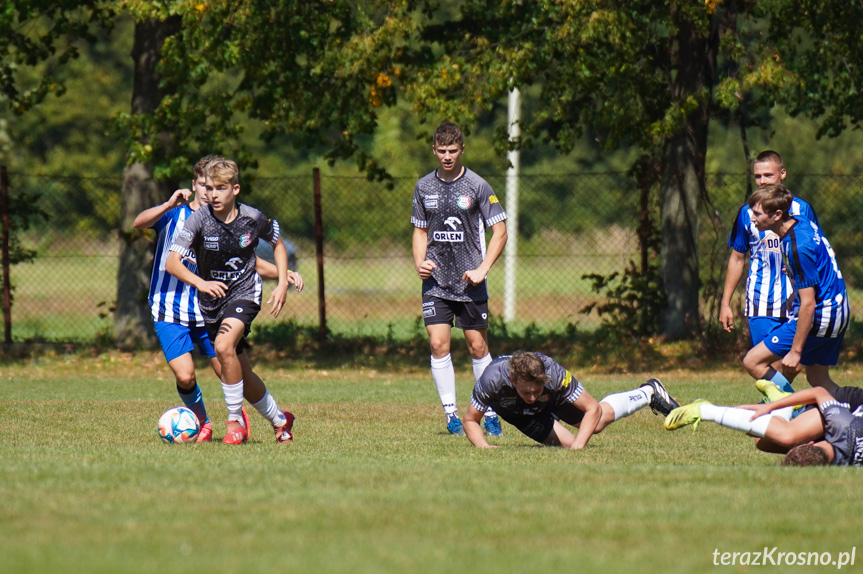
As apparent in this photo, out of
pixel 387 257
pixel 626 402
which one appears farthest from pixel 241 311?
pixel 387 257

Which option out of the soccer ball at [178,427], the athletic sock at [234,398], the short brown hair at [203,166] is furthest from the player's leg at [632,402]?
the short brown hair at [203,166]

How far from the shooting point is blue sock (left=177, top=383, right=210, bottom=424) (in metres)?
8.56

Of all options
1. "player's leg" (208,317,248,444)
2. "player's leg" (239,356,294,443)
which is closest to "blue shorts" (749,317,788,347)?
"player's leg" (239,356,294,443)

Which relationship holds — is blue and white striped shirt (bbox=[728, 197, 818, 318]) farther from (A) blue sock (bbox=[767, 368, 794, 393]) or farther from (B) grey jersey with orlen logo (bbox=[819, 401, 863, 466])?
(B) grey jersey with orlen logo (bbox=[819, 401, 863, 466])

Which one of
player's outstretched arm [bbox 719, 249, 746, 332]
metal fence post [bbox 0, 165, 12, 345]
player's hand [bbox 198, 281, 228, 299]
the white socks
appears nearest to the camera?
the white socks

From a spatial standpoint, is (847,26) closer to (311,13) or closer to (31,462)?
(311,13)

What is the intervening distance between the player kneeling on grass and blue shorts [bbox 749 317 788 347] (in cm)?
126

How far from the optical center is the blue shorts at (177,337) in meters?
8.45

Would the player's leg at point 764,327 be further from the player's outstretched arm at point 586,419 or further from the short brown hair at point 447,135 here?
the short brown hair at point 447,135

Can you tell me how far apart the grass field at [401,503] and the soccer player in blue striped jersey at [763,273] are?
93cm

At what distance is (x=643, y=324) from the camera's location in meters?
16.5

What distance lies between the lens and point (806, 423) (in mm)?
7043

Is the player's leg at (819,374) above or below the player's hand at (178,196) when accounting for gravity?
below

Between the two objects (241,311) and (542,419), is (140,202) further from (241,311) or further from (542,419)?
(542,419)
